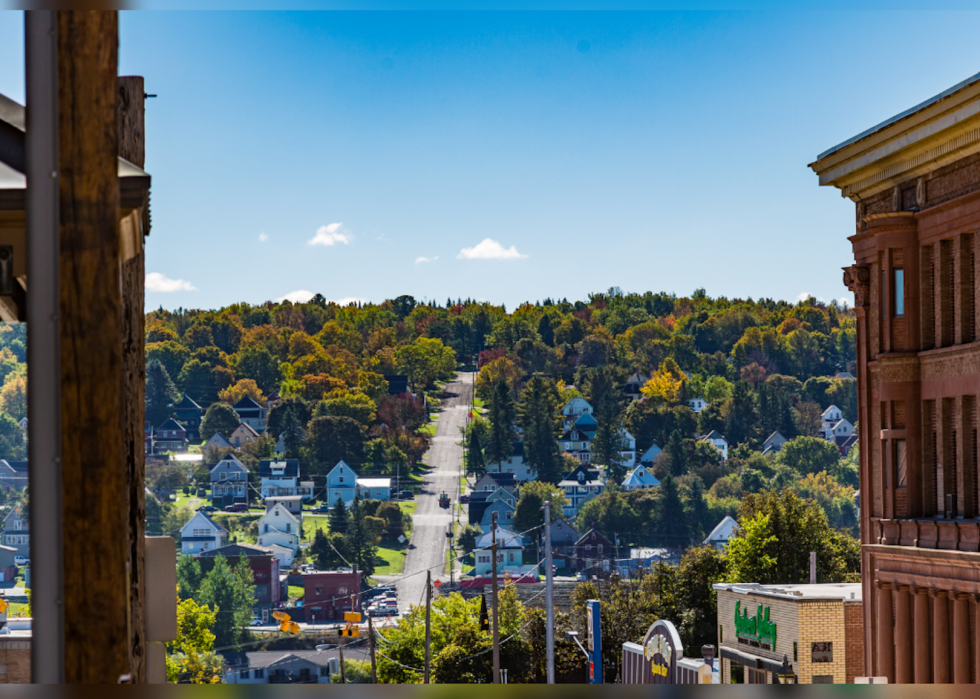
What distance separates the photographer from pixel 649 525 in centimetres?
19462

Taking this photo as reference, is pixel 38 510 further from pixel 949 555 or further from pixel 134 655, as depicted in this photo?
pixel 949 555

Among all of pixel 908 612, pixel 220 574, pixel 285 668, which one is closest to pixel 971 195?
pixel 908 612

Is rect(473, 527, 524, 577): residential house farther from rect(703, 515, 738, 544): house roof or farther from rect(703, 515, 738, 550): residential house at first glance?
rect(703, 515, 738, 544): house roof

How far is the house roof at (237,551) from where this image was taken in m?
179

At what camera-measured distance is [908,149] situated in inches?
927

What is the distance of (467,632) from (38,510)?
67185mm

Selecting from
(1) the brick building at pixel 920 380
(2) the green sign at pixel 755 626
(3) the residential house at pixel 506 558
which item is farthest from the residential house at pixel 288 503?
(1) the brick building at pixel 920 380

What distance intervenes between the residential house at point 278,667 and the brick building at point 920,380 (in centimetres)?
11093

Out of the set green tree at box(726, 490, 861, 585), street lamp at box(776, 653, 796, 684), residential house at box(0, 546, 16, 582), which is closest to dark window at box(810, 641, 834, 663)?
street lamp at box(776, 653, 796, 684)

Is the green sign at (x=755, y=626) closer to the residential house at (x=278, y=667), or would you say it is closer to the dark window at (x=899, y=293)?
the dark window at (x=899, y=293)

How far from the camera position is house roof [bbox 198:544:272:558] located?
17912 cm

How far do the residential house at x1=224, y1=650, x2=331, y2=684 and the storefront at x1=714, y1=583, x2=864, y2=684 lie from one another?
324 ft

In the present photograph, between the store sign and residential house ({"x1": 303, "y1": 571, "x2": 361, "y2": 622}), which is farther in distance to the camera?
residential house ({"x1": 303, "y1": 571, "x2": 361, "y2": 622})

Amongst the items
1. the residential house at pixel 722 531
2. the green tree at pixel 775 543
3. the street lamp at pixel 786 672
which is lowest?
the residential house at pixel 722 531
